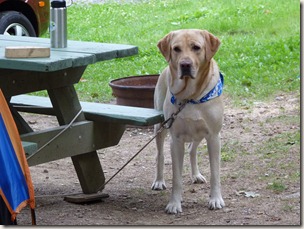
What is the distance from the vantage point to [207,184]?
21.5 ft

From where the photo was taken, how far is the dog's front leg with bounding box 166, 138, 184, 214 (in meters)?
5.82

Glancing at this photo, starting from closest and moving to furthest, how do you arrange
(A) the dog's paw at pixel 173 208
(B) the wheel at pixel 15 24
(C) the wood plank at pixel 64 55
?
(C) the wood plank at pixel 64 55 → (A) the dog's paw at pixel 173 208 → (B) the wheel at pixel 15 24

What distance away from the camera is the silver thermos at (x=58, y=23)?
18.5 feet

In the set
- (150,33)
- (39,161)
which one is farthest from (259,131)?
(150,33)

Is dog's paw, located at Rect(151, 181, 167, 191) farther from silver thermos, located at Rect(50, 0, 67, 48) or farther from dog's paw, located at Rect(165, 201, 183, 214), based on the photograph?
silver thermos, located at Rect(50, 0, 67, 48)

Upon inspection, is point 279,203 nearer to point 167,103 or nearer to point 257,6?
point 167,103

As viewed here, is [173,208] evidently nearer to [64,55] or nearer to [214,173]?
[214,173]

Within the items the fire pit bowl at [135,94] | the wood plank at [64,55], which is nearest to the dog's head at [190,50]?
the wood plank at [64,55]

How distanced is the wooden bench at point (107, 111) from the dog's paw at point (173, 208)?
590mm

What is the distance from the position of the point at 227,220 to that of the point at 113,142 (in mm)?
1243

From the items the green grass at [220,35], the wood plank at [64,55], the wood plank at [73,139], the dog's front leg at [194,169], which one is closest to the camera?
the wood plank at [64,55]

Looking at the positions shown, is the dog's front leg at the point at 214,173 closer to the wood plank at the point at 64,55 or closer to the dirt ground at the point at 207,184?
the dirt ground at the point at 207,184

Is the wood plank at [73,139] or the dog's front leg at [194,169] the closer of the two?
the wood plank at [73,139]

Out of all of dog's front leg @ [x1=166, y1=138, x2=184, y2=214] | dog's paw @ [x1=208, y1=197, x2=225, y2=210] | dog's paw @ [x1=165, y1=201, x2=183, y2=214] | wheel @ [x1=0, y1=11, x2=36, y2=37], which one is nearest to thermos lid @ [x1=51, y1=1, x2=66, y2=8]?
dog's front leg @ [x1=166, y1=138, x2=184, y2=214]
